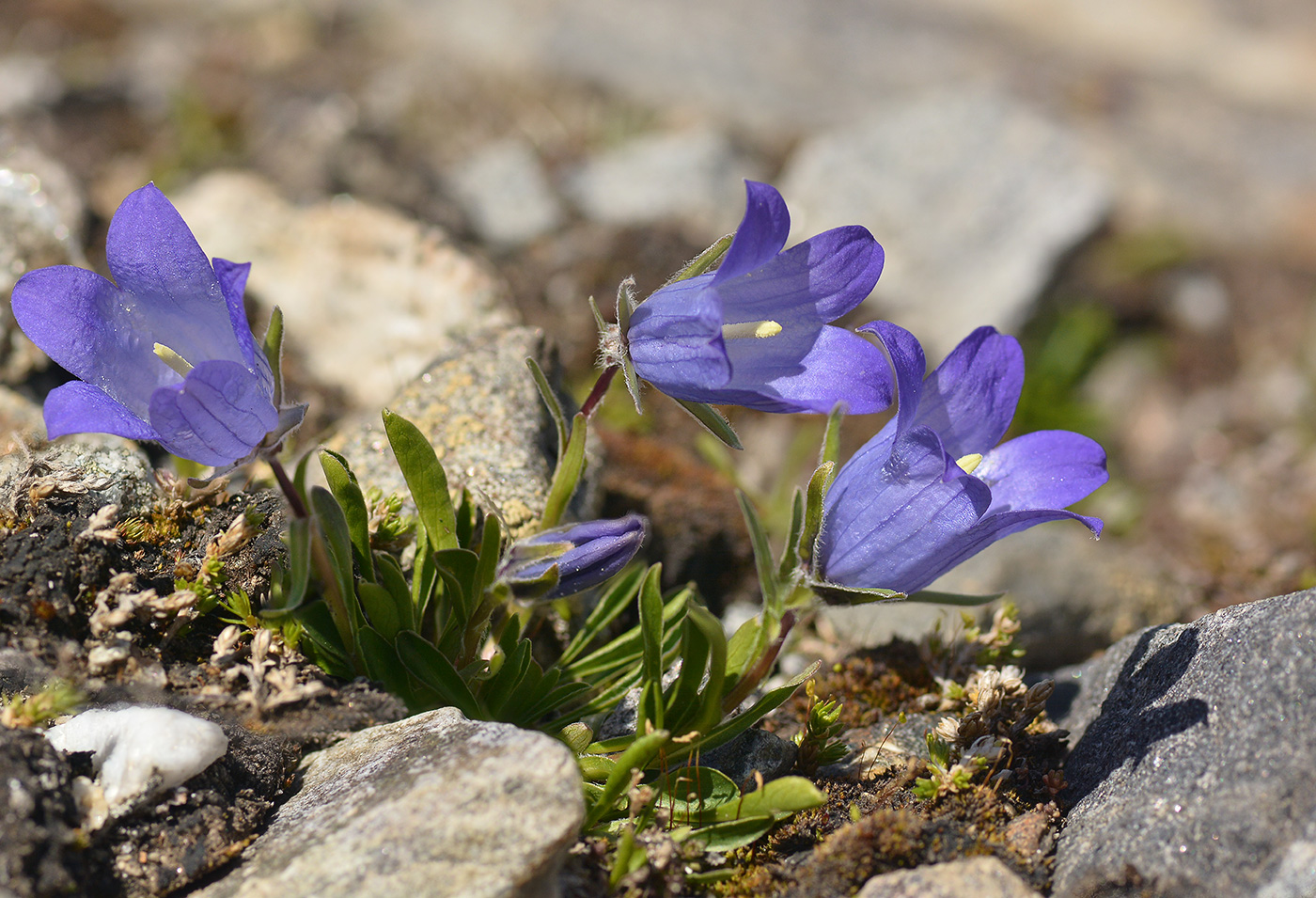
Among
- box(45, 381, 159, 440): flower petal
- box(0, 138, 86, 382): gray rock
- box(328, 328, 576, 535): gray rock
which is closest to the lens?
box(45, 381, 159, 440): flower petal

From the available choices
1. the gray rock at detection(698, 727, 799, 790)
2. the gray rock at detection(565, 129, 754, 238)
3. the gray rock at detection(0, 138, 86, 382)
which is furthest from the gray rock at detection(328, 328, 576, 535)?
the gray rock at detection(565, 129, 754, 238)

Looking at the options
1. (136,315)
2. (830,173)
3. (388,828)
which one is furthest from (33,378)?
(830,173)

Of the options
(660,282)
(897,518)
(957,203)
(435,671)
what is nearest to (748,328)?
(897,518)

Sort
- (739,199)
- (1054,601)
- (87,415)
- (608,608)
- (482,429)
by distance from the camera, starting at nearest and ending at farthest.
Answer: (87,415), (608,608), (482,429), (1054,601), (739,199)

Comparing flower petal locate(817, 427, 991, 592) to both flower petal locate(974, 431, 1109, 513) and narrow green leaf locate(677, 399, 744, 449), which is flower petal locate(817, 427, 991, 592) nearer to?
flower petal locate(974, 431, 1109, 513)

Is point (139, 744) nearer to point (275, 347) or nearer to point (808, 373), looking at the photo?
point (275, 347)
